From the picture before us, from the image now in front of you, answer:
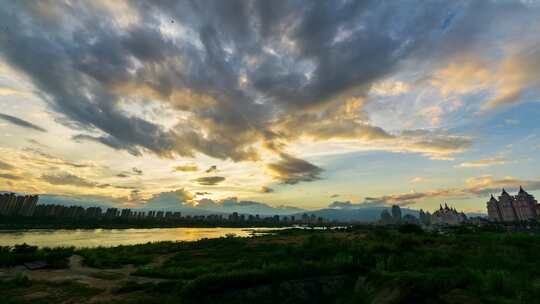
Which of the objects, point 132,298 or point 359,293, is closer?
point 359,293

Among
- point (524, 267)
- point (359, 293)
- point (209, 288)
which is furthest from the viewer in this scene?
point (524, 267)

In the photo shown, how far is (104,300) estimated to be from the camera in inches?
519

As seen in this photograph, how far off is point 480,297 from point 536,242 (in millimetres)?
31992

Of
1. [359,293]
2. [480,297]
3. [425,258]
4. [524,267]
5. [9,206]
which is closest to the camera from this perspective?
[480,297]

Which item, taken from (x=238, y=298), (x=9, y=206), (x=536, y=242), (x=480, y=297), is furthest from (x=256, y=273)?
(x=9, y=206)

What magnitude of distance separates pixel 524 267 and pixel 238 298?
20.4 m

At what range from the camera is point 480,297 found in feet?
32.4

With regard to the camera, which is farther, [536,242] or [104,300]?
[536,242]

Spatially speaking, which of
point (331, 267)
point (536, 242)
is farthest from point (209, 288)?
point (536, 242)

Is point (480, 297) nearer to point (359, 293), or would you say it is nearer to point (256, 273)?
point (359, 293)

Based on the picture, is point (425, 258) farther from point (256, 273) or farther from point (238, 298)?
point (238, 298)

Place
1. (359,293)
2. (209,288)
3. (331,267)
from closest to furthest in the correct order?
(359,293), (209,288), (331,267)

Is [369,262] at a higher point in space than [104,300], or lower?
higher

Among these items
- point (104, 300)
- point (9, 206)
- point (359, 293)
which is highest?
point (9, 206)
